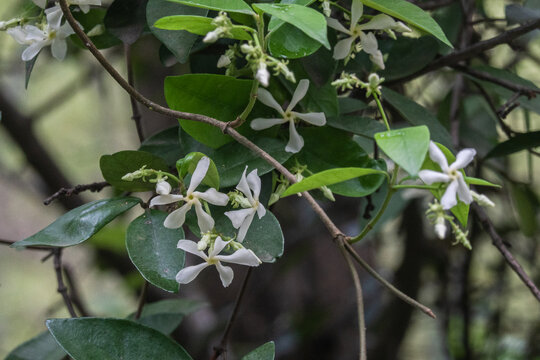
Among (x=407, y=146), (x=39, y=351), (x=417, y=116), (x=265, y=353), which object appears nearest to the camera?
(x=407, y=146)

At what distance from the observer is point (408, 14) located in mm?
396

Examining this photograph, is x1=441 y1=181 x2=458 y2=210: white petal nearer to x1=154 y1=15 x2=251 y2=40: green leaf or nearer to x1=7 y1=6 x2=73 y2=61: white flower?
x1=154 y1=15 x2=251 y2=40: green leaf

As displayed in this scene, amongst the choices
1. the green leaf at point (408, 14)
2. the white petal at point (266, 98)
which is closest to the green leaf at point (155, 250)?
the white petal at point (266, 98)

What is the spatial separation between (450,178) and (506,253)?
0.78ft

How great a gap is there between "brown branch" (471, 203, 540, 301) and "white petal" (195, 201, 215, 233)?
30 cm

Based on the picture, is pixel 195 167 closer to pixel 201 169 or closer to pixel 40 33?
pixel 201 169

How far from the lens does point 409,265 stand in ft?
3.78

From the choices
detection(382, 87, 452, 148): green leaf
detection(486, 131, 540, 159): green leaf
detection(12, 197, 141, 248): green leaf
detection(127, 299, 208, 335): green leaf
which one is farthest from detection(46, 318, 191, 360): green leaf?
detection(486, 131, 540, 159): green leaf

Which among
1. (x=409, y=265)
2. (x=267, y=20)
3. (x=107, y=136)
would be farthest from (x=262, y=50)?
(x=107, y=136)

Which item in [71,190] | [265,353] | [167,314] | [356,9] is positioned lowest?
[167,314]

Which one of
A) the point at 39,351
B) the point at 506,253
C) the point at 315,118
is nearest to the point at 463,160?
the point at 315,118

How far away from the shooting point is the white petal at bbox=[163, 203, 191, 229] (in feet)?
1.31

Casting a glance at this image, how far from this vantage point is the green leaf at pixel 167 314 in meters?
0.66

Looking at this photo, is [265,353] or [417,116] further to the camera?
[417,116]
